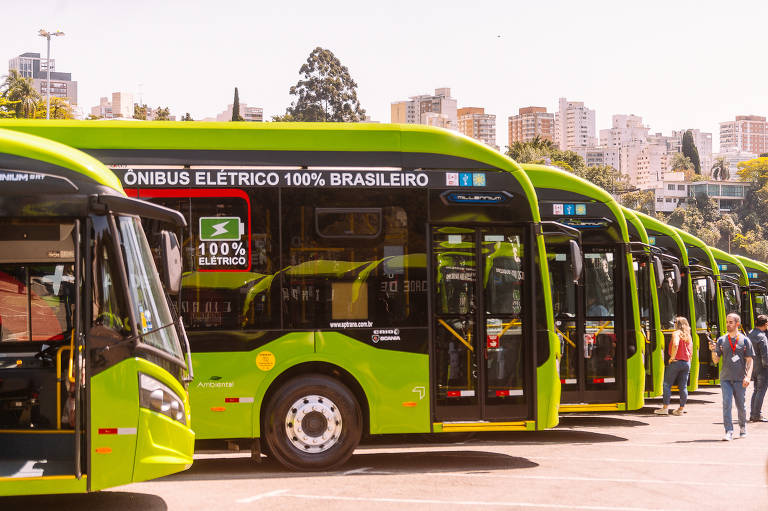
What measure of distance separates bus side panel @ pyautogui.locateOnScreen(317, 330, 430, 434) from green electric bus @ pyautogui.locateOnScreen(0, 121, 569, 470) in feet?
0.05

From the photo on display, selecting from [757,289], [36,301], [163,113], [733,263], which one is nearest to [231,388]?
[36,301]

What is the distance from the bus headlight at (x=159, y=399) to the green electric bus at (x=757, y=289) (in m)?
23.8

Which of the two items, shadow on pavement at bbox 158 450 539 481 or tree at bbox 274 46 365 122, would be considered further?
tree at bbox 274 46 365 122

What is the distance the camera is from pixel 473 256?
36.7 feet

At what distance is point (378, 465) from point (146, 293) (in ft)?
13.1

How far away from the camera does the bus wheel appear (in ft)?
34.3

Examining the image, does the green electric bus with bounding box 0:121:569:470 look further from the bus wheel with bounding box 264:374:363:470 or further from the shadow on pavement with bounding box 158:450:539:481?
the shadow on pavement with bounding box 158:450:539:481

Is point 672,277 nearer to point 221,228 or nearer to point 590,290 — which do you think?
point 590,290

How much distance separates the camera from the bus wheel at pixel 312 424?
10.4 meters

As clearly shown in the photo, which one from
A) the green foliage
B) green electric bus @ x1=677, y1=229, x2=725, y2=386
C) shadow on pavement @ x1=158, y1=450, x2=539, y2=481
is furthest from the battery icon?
the green foliage

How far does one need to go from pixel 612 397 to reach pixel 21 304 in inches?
329

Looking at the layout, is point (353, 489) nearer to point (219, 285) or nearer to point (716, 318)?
point (219, 285)

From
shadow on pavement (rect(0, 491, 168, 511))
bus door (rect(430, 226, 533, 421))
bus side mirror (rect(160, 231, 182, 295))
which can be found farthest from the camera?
bus door (rect(430, 226, 533, 421))

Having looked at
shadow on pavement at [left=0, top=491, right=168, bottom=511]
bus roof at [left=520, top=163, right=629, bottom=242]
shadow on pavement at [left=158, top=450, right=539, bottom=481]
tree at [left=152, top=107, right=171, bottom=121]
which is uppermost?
tree at [left=152, top=107, right=171, bottom=121]
